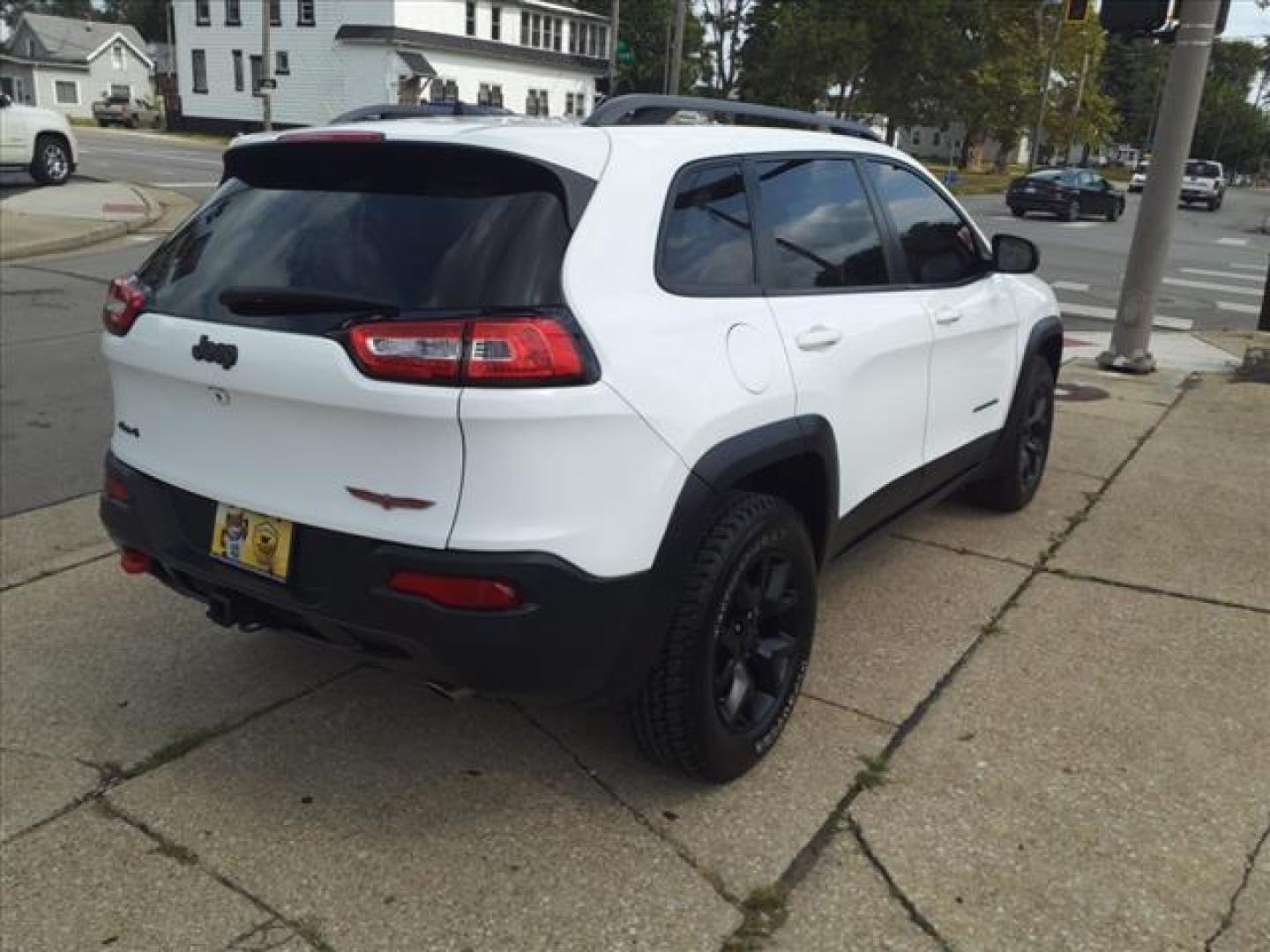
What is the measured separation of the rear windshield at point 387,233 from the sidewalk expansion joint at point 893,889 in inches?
61.6

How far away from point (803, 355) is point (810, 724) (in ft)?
3.72

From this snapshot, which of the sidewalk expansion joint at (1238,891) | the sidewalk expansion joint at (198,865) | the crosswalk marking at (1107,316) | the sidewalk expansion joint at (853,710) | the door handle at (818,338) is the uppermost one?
the door handle at (818,338)

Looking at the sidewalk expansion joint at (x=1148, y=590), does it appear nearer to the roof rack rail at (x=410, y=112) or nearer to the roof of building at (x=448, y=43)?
the roof rack rail at (x=410, y=112)

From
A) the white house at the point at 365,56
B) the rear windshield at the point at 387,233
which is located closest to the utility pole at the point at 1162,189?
the rear windshield at the point at 387,233

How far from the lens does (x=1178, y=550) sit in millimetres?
4867

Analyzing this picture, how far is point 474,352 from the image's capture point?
2.32 meters

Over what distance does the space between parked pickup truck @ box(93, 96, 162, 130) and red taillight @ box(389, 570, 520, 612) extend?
190 feet

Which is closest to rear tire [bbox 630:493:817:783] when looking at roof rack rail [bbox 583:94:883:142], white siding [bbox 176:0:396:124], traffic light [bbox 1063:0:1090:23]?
roof rack rail [bbox 583:94:883:142]

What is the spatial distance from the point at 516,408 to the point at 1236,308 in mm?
14939

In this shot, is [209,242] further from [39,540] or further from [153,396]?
[39,540]

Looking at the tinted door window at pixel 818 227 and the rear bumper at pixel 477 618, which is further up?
the tinted door window at pixel 818 227

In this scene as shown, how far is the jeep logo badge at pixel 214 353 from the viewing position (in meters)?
2.63

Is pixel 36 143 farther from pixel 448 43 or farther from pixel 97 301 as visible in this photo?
pixel 448 43

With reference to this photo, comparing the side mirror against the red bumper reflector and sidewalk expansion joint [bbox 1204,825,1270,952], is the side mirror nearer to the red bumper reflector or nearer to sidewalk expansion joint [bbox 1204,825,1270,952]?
sidewalk expansion joint [bbox 1204,825,1270,952]
